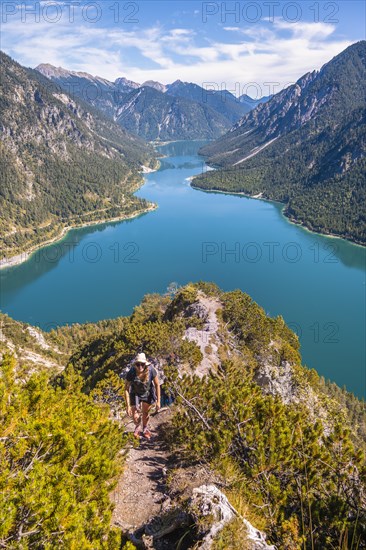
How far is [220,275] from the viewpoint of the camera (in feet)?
381

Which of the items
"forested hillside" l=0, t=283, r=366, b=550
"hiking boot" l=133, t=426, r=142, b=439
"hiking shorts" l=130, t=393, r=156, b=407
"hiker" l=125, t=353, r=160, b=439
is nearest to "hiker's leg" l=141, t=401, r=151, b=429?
"hiker" l=125, t=353, r=160, b=439

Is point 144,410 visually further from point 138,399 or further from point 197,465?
point 197,465

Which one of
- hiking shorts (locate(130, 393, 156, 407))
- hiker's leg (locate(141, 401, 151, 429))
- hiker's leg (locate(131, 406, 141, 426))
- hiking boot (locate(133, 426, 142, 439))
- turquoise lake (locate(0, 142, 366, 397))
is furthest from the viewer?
turquoise lake (locate(0, 142, 366, 397))

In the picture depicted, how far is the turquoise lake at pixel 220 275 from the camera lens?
82.8 meters

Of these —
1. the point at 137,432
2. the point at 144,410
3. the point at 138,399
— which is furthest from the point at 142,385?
the point at 137,432

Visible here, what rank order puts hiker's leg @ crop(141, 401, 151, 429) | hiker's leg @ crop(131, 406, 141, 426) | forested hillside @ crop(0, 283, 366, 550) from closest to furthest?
forested hillside @ crop(0, 283, 366, 550)
hiker's leg @ crop(141, 401, 151, 429)
hiker's leg @ crop(131, 406, 141, 426)

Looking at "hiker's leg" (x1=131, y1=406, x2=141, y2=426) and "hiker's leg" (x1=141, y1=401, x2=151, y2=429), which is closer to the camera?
"hiker's leg" (x1=141, y1=401, x2=151, y2=429)

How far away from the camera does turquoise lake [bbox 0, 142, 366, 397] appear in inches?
3258

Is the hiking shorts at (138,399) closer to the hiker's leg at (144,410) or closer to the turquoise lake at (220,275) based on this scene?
the hiker's leg at (144,410)

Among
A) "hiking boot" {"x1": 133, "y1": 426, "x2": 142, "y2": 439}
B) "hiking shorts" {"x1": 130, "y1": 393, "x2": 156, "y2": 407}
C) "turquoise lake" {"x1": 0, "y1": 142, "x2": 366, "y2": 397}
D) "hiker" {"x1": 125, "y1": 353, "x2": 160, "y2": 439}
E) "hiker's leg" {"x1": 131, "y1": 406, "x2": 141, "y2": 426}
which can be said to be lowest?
"turquoise lake" {"x1": 0, "y1": 142, "x2": 366, "y2": 397}

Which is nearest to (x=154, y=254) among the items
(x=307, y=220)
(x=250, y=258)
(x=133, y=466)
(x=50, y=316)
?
(x=250, y=258)

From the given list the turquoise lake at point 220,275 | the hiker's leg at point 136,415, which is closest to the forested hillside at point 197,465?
the hiker's leg at point 136,415

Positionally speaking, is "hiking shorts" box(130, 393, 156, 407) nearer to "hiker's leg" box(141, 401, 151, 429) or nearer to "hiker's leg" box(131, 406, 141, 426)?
"hiker's leg" box(141, 401, 151, 429)

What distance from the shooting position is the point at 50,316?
102 m
